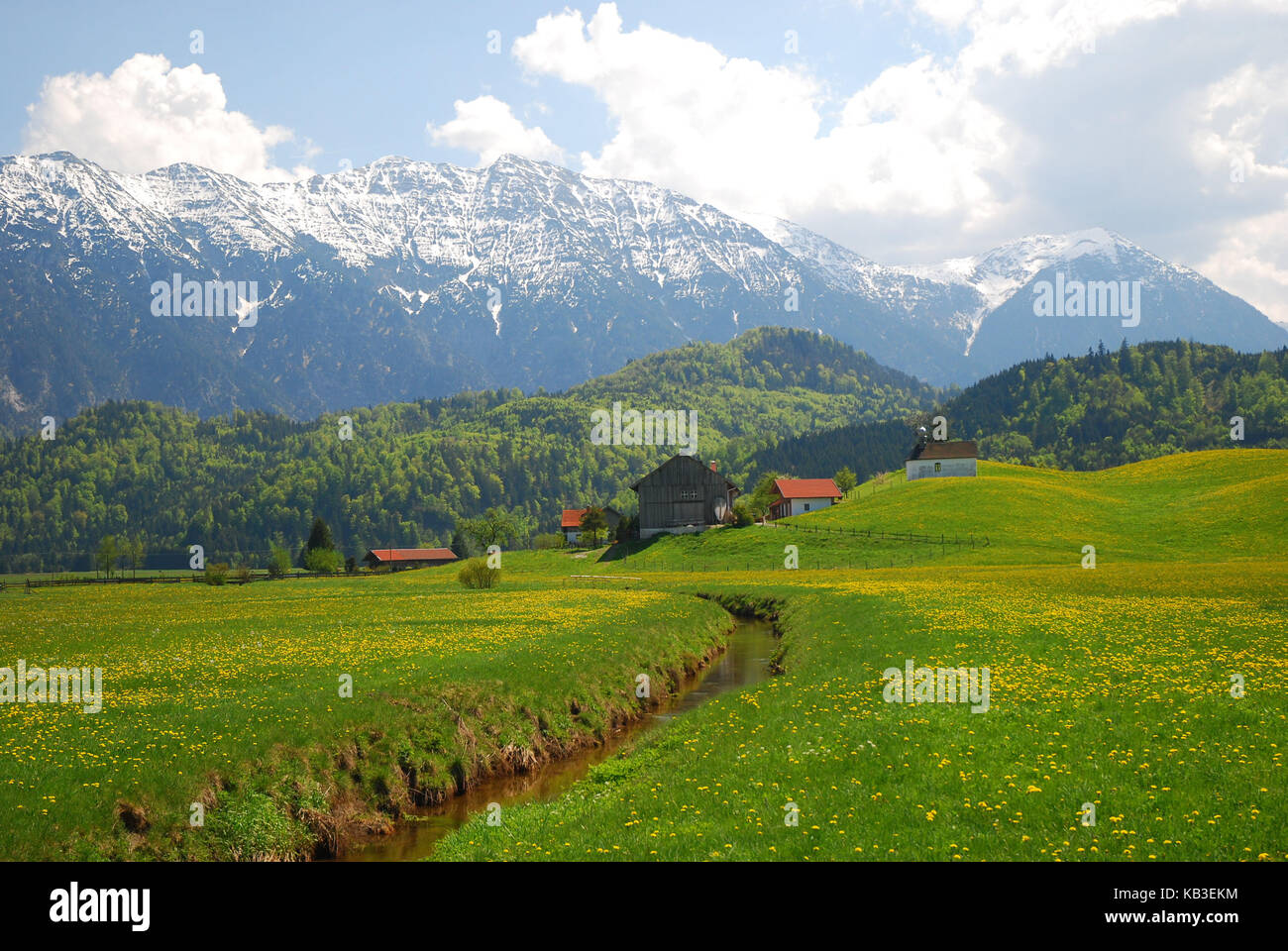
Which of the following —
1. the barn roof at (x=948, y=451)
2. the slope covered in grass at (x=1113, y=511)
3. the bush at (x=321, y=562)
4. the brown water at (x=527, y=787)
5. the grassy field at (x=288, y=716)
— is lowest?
the bush at (x=321, y=562)

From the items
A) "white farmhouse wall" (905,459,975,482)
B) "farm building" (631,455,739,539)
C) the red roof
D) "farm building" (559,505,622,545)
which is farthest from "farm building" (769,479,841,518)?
"farm building" (559,505,622,545)

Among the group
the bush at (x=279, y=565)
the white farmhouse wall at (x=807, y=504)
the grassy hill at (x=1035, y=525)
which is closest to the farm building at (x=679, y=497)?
the grassy hill at (x=1035, y=525)

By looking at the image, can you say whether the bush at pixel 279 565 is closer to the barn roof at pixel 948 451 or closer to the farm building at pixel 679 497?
the farm building at pixel 679 497

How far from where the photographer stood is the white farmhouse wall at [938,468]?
158 metres

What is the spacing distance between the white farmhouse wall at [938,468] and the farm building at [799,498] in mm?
15058

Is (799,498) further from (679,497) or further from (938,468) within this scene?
(679,497)

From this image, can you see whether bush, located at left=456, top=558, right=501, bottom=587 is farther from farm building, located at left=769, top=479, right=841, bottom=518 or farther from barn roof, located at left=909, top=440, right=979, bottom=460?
barn roof, located at left=909, top=440, right=979, bottom=460

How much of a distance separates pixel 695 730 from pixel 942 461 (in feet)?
464

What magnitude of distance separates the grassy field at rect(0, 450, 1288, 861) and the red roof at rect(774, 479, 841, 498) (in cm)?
9673

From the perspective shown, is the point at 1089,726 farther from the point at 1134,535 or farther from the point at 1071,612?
the point at 1134,535

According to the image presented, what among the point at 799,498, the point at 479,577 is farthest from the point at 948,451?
the point at 479,577

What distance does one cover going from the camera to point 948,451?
160 m

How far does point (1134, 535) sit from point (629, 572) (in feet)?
188
